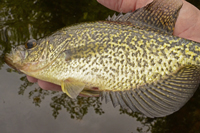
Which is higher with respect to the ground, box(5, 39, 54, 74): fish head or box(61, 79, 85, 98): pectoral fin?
box(5, 39, 54, 74): fish head

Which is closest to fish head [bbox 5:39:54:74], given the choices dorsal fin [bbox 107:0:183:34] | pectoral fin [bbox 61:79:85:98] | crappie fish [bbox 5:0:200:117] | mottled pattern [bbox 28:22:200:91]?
crappie fish [bbox 5:0:200:117]

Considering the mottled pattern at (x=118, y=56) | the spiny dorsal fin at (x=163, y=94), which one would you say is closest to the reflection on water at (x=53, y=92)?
the spiny dorsal fin at (x=163, y=94)

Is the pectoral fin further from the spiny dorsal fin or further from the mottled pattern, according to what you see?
the spiny dorsal fin

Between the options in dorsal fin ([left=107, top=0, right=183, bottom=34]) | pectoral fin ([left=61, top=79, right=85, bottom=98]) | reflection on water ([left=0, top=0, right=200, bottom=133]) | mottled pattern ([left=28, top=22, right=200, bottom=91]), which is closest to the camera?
mottled pattern ([left=28, top=22, right=200, bottom=91])

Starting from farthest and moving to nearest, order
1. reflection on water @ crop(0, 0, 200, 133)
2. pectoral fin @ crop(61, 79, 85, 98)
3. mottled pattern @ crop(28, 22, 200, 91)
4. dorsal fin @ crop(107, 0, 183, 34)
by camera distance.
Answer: reflection on water @ crop(0, 0, 200, 133)
dorsal fin @ crop(107, 0, 183, 34)
pectoral fin @ crop(61, 79, 85, 98)
mottled pattern @ crop(28, 22, 200, 91)

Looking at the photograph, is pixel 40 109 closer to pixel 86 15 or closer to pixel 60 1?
pixel 86 15

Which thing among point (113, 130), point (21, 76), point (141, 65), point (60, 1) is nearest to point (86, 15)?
point (60, 1)

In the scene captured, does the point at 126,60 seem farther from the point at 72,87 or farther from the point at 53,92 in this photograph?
the point at 53,92

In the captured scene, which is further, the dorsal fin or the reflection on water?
the reflection on water

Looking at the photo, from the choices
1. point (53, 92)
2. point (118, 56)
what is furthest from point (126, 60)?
point (53, 92)
